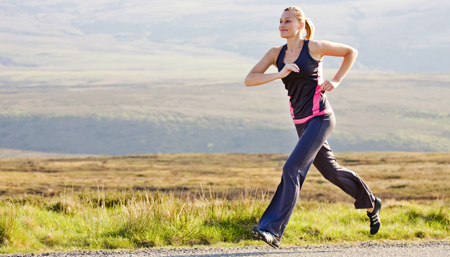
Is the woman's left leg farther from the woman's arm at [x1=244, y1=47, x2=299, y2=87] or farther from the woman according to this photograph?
the woman's arm at [x1=244, y1=47, x2=299, y2=87]

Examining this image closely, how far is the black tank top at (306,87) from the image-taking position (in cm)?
415

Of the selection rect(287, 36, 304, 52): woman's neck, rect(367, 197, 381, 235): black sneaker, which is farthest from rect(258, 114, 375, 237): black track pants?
rect(367, 197, 381, 235): black sneaker

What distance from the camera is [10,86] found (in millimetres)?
173375

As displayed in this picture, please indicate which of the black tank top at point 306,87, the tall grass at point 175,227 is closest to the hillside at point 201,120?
the tall grass at point 175,227

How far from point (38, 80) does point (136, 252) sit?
658 feet

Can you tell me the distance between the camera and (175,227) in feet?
15.5

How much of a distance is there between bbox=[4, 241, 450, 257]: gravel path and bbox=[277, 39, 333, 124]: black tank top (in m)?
1.10

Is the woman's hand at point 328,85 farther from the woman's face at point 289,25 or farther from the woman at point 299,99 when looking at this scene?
the woman's face at point 289,25

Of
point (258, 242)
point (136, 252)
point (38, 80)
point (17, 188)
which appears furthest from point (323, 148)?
point (38, 80)

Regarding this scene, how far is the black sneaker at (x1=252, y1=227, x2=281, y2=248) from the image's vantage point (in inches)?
161

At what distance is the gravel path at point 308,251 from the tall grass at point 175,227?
0.20 m

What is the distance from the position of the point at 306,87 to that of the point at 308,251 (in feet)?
4.50

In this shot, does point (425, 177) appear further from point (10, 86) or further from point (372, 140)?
point (10, 86)

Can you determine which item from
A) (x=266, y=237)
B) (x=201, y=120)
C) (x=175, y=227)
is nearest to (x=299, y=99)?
(x=266, y=237)
